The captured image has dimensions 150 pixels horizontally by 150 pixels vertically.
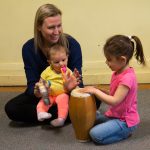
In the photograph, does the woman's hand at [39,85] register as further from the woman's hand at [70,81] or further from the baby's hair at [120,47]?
the baby's hair at [120,47]

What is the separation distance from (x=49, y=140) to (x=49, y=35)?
2.03ft

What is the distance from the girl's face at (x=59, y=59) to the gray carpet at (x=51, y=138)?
1.25 ft

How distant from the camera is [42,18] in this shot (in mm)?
1866

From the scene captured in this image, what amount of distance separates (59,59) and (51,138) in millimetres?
452

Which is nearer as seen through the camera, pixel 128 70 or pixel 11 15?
pixel 128 70

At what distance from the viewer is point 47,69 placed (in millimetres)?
1910

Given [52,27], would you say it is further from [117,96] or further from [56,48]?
[117,96]

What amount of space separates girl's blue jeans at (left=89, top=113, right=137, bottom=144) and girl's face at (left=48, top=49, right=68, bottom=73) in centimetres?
42

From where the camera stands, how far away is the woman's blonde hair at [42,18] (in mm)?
1848

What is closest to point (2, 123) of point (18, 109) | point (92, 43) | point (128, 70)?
point (18, 109)

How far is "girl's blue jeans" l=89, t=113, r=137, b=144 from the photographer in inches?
63.8

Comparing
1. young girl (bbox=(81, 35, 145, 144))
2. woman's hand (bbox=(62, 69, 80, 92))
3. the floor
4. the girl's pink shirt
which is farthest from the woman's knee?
the floor

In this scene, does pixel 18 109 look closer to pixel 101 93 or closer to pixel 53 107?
pixel 53 107

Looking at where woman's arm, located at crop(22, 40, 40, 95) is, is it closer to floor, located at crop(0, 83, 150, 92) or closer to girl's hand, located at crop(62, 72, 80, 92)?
girl's hand, located at crop(62, 72, 80, 92)
